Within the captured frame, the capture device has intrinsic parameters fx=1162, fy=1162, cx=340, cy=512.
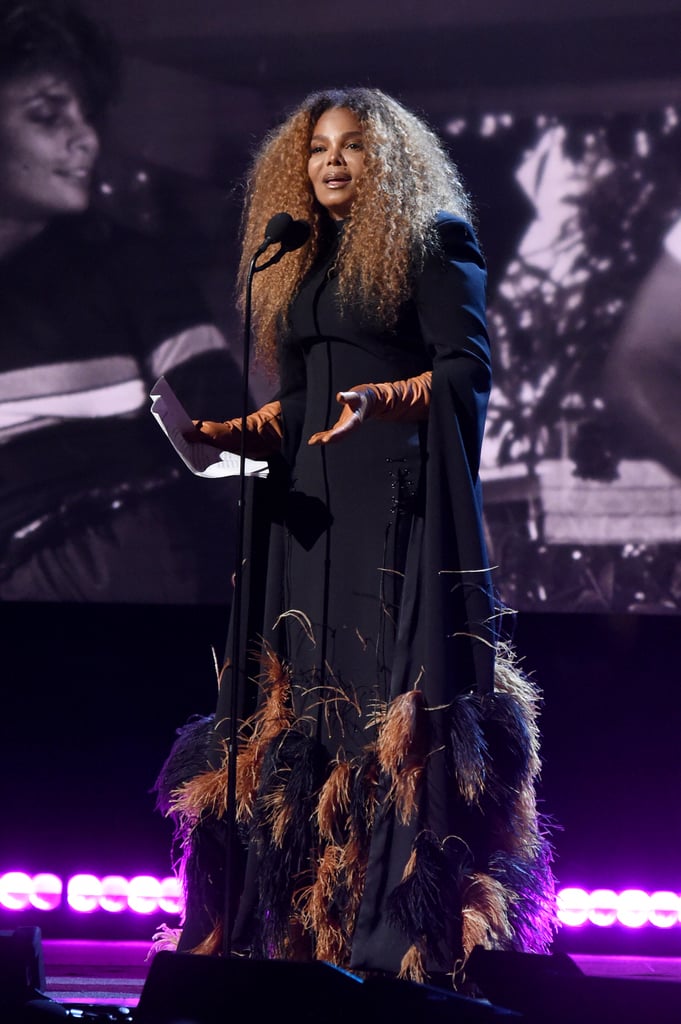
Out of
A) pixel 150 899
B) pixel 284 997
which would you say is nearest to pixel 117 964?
pixel 150 899

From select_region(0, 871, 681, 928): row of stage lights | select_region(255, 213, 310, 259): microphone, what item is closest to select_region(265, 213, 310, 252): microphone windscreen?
select_region(255, 213, 310, 259): microphone

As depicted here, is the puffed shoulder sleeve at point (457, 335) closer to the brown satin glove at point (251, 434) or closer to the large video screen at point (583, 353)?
the brown satin glove at point (251, 434)

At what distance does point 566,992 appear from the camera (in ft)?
4.54

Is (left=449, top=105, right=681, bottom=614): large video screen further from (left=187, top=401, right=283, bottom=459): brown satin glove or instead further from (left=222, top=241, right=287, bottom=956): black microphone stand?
(left=222, top=241, right=287, bottom=956): black microphone stand

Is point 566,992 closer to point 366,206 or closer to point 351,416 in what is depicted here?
point 351,416

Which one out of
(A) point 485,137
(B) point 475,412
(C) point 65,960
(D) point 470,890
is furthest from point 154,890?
(A) point 485,137

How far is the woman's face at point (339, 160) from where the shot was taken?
2.14m

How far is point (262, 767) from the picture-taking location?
6.53 ft

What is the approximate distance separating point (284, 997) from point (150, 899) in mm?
2308

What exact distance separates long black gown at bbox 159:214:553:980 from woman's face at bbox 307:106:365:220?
5.5 inches

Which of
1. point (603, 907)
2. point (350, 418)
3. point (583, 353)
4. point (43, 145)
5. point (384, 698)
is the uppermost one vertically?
point (43, 145)

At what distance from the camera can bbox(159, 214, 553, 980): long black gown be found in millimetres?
1851

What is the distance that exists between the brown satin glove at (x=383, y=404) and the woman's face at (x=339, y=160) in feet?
1.28

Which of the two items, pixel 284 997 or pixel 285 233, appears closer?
pixel 284 997
